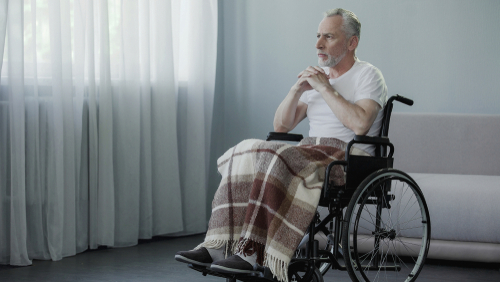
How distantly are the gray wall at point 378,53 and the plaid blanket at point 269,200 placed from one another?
1852 mm

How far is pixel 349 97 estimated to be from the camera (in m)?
2.14

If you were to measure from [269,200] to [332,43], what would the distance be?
2.47 ft

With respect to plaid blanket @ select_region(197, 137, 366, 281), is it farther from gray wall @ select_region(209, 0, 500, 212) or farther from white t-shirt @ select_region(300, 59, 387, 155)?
gray wall @ select_region(209, 0, 500, 212)

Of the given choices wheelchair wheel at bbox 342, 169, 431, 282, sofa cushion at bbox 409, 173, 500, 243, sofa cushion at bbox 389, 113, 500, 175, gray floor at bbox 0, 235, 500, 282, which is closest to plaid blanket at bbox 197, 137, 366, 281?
wheelchair wheel at bbox 342, 169, 431, 282

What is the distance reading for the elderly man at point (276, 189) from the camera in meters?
1.77

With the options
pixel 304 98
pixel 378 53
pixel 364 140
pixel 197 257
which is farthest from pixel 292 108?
pixel 378 53

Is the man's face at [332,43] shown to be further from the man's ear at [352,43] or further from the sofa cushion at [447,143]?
the sofa cushion at [447,143]

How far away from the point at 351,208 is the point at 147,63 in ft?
6.18

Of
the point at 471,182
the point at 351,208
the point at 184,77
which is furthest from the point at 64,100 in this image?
the point at 471,182

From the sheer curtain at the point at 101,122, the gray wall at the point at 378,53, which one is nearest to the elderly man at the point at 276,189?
the sheer curtain at the point at 101,122

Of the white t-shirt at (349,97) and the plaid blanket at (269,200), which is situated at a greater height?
the white t-shirt at (349,97)

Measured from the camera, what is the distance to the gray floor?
2.49 m

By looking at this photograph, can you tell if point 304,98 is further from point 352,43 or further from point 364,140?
point 364,140

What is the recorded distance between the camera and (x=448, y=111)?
137 inches
